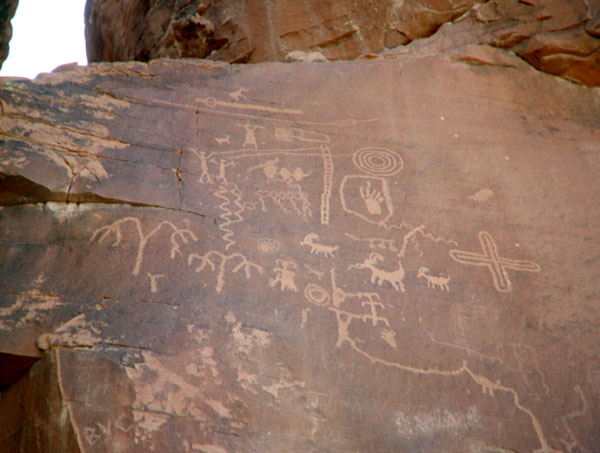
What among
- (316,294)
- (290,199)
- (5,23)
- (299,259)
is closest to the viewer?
(316,294)

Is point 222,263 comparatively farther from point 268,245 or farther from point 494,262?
point 494,262

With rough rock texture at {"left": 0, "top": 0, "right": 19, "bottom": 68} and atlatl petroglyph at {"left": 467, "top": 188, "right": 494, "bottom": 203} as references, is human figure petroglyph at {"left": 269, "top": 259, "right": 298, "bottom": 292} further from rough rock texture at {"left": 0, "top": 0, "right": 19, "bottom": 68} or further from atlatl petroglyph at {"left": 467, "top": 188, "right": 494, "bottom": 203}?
rough rock texture at {"left": 0, "top": 0, "right": 19, "bottom": 68}

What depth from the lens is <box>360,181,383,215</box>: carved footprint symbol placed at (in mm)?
3365

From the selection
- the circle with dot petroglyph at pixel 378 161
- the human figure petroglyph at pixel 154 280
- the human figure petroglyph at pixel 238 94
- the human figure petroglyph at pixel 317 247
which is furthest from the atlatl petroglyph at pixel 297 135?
the human figure petroglyph at pixel 154 280

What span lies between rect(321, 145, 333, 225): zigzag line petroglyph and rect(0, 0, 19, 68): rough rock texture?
2.48 meters

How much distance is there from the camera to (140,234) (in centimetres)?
295

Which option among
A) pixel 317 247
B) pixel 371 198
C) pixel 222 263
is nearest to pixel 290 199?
pixel 317 247

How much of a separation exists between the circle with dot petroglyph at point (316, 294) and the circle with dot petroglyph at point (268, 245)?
0.27 m

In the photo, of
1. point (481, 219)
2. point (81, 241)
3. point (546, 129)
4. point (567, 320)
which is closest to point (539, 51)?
point (546, 129)

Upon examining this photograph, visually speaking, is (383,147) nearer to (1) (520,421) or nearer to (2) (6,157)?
(1) (520,421)

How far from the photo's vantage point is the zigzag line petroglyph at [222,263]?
2898 millimetres

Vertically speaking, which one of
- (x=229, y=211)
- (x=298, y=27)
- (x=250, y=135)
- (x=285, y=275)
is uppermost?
(x=298, y=27)

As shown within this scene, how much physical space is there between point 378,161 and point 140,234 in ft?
4.80

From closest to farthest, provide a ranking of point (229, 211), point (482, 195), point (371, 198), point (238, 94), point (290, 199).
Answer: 1. point (229, 211)
2. point (290, 199)
3. point (371, 198)
4. point (482, 195)
5. point (238, 94)
